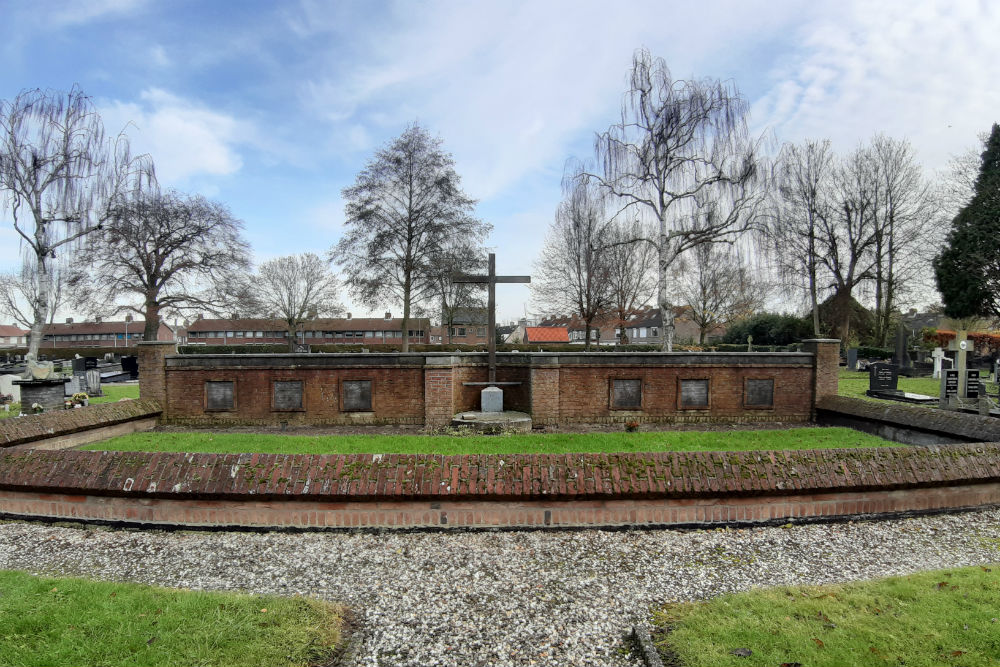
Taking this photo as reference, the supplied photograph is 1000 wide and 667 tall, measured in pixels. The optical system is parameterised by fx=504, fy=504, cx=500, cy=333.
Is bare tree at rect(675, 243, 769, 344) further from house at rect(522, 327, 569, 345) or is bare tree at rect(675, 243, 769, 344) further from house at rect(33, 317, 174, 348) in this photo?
house at rect(33, 317, 174, 348)

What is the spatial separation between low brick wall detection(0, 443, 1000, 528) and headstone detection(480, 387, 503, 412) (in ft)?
20.8

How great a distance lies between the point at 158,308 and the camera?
32.7 meters

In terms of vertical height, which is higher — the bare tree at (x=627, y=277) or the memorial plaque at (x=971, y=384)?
the bare tree at (x=627, y=277)

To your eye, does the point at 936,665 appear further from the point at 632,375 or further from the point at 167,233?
the point at 167,233

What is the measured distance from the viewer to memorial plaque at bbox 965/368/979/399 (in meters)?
12.9

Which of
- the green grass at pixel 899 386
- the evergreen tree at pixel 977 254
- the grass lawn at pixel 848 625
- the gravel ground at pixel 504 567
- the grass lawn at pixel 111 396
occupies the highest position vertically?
the evergreen tree at pixel 977 254

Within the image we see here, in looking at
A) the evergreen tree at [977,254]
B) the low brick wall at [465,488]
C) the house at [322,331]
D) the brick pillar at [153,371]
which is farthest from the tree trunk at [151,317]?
the evergreen tree at [977,254]

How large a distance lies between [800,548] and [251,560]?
4799mm

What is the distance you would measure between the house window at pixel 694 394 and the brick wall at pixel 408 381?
10cm

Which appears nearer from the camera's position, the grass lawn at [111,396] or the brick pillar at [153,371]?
the brick pillar at [153,371]

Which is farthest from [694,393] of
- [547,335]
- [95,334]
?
[95,334]

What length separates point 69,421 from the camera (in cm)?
879

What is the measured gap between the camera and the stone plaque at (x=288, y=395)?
12023mm

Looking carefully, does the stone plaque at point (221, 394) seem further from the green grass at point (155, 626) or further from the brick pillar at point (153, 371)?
the green grass at point (155, 626)
